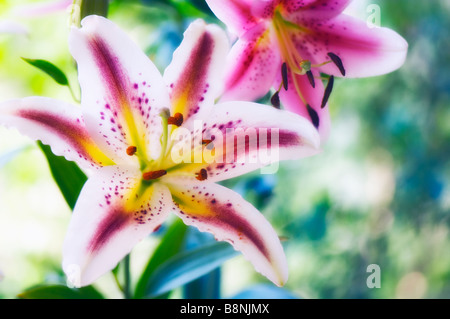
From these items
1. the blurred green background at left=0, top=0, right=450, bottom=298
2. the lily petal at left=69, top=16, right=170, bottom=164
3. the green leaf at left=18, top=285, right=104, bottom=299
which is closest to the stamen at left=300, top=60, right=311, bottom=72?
the lily petal at left=69, top=16, right=170, bottom=164

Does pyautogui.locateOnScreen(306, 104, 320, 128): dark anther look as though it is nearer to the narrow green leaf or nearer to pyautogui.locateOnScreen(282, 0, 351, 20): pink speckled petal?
pyautogui.locateOnScreen(282, 0, 351, 20): pink speckled petal

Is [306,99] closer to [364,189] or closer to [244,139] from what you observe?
[244,139]

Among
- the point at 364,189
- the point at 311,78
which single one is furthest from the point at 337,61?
the point at 364,189

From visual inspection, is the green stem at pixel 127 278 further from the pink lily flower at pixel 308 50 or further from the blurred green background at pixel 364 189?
the blurred green background at pixel 364 189

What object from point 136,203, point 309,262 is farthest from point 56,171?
point 309,262

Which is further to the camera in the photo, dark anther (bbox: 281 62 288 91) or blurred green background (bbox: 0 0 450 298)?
blurred green background (bbox: 0 0 450 298)

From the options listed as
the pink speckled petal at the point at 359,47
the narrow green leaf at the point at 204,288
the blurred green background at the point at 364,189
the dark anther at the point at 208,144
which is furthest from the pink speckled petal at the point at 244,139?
the blurred green background at the point at 364,189
